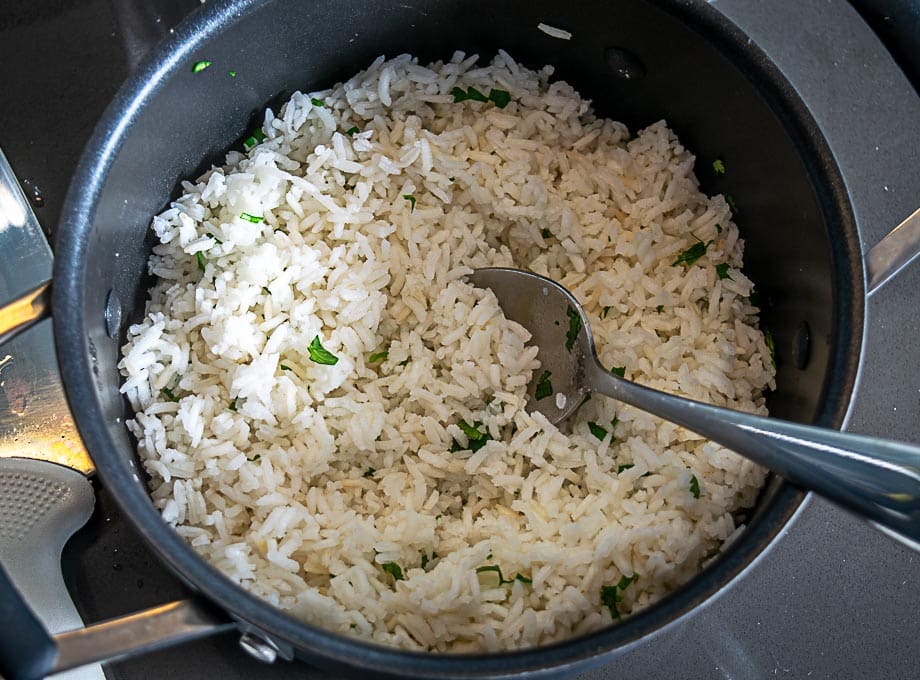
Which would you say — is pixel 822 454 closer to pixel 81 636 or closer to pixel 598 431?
pixel 598 431

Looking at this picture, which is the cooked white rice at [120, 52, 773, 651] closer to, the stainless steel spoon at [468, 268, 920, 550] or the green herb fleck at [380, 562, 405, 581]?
the green herb fleck at [380, 562, 405, 581]

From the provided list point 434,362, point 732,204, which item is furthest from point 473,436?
point 732,204

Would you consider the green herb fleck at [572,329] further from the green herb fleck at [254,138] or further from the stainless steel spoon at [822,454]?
the green herb fleck at [254,138]

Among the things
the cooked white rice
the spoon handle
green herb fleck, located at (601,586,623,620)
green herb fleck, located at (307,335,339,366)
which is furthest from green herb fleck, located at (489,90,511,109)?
green herb fleck, located at (601,586,623,620)

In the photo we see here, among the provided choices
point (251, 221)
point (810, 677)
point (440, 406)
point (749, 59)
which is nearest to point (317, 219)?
point (251, 221)

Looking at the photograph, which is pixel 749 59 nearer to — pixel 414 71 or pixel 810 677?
pixel 414 71

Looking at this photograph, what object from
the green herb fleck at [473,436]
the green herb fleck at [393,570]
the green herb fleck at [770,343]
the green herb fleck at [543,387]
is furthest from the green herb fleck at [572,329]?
the green herb fleck at [393,570]
